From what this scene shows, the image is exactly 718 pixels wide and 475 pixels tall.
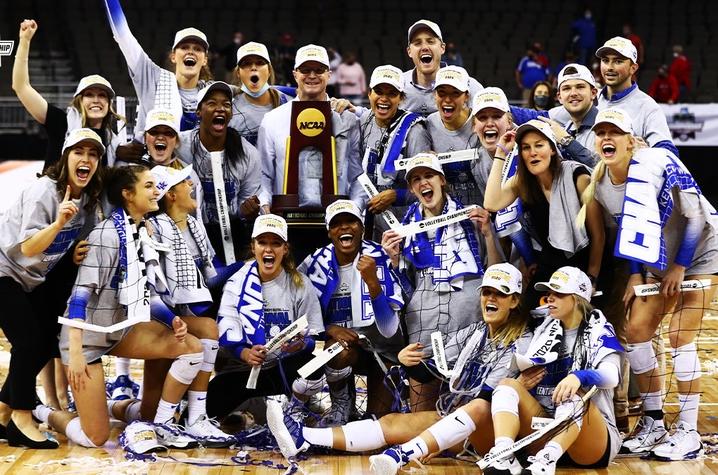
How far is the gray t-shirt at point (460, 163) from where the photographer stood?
244 inches

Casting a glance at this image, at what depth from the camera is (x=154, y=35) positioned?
20.2 meters

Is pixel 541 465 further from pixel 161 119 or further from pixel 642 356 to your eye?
pixel 161 119

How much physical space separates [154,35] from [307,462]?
15.8 m

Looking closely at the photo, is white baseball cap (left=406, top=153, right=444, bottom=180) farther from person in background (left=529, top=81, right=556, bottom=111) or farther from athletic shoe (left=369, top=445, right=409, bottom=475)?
person in background (left=529, top=81, right=556, bottom=111)

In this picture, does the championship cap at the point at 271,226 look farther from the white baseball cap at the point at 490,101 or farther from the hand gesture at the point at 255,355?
the white baseball cap at the point at 490,101

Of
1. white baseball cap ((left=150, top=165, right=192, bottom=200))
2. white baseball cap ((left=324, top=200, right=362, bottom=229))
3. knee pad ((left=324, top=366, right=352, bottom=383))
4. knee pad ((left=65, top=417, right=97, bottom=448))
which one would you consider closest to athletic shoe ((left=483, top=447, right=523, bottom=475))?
knee pad ((left=324, top=366, right=352, bottom=383))

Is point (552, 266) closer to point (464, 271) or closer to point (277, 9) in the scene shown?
point (464, 271)

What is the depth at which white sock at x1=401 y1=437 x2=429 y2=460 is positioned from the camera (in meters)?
5.09

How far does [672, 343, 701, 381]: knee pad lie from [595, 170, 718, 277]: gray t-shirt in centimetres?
38

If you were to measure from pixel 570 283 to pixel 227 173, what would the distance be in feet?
6.80

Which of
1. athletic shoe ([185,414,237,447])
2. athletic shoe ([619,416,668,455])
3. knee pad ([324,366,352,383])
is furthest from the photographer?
knee pad ([324,366,352,383])

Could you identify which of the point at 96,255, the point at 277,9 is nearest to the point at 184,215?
the point at 96,255

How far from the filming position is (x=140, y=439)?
5578 millimetres

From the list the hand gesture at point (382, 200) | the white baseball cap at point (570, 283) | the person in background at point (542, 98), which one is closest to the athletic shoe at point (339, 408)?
the hand gesture at point (382, 200)
